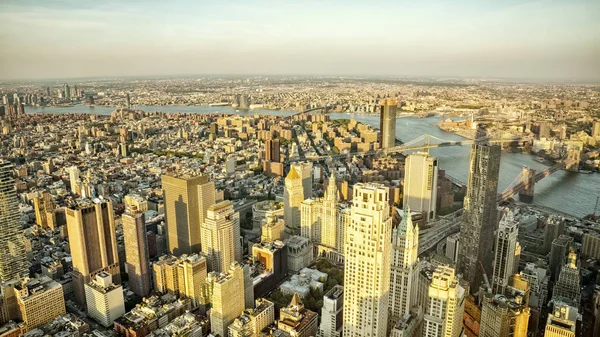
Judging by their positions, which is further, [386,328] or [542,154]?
[542,154]

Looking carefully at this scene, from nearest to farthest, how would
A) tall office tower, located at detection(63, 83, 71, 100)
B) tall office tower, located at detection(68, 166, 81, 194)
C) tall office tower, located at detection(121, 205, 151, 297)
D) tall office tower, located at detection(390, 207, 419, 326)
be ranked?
tall office tower, located at detection(390, 207, 419, 326) < tall office tower, located at detection(121, 205, 151, 297) < tall office tower, located at detection(68, 166, 81, 194) < tall office tower, located at detection(63, 83, 71, 100)

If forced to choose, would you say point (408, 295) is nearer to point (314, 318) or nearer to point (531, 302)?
point (314, 318)

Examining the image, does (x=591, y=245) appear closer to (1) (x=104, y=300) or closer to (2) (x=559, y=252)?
(2) (x=559, y=252)

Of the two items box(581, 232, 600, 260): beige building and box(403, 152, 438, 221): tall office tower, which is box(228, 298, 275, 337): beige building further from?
box(581, 232, 600, 260): beige building

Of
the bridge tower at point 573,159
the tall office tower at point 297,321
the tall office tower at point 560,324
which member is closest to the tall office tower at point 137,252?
the tall office tower at point 297,321

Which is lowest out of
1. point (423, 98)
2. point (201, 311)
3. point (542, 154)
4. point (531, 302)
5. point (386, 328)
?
point (201, 311)

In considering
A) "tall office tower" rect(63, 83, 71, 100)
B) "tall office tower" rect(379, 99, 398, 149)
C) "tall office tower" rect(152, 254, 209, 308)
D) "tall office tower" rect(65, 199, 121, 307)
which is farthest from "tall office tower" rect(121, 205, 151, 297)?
"tall office tower" rect(63, 83, 71, 100)

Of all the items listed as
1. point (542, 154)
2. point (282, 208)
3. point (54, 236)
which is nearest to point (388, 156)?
point (282, 208)
